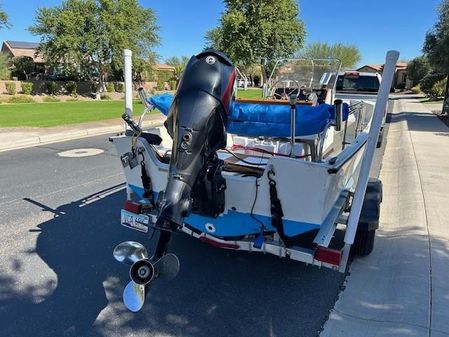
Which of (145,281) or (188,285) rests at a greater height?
(145,281)

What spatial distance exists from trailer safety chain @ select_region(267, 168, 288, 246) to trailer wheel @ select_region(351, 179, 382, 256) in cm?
116

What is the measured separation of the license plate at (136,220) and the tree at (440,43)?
17.8 m

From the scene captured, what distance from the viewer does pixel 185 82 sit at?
9.34 ft

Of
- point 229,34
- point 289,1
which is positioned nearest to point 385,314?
point 229,34

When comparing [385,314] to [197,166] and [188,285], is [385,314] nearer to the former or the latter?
[188,285]

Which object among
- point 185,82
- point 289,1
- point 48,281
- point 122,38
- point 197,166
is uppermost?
point 289,1

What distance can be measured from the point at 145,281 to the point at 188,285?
1.18 m

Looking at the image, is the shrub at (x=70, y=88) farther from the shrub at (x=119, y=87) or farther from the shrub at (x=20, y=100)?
the shrub at (x=20, y=100)

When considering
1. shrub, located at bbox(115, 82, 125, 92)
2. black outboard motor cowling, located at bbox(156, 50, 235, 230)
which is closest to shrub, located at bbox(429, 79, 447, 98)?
shrub, located at bbox(115, 82, 125, 92)

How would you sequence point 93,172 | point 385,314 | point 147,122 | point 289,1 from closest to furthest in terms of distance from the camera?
point 385,314 < point 93,172 < point 147,122 < point 289,1

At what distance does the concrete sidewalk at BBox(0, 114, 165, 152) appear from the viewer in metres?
10.5

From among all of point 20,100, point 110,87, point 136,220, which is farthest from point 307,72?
point 110,87

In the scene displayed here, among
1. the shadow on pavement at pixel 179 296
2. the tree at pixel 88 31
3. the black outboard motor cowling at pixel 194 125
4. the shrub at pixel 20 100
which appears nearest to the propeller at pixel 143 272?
the black outboard motor cowling at pixel 194 125

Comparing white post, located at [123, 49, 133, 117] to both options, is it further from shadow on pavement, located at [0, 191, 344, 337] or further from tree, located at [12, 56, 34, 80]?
tree, located at [12, 56, 34, 80]
